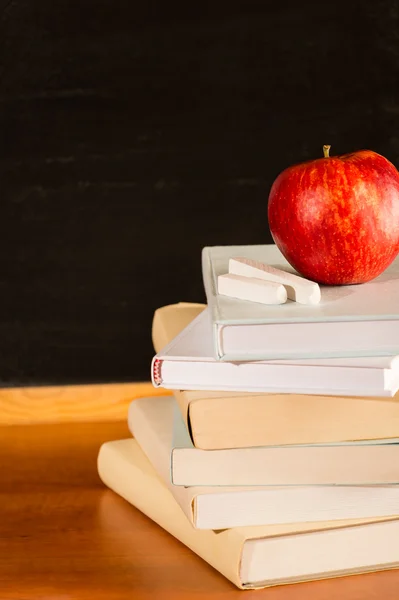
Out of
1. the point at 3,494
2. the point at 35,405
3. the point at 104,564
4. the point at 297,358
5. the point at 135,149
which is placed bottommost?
the point at 35,405

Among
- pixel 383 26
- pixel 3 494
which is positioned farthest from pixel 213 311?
pixel 383 26

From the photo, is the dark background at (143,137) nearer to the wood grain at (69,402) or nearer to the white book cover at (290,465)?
the wood grain at (69,402)

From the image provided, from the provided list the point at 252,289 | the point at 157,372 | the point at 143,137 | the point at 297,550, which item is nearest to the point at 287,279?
the point at 252,289

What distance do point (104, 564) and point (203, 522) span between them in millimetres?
124

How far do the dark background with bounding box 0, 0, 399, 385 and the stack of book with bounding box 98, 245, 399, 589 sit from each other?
21.7 inches

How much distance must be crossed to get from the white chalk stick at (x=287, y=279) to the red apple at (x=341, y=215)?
0.15 feet

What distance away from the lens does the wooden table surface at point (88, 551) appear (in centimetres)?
86

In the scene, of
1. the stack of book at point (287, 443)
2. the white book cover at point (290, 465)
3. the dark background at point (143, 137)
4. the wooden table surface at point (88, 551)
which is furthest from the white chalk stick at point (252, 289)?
the dark background at point (143, 137)

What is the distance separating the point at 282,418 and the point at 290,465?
47 millimetres

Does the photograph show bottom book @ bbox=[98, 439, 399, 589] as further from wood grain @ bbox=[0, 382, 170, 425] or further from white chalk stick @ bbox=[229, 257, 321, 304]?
wood grain @ bbox=[0, 382, 170, 425]

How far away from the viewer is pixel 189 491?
2.94ft

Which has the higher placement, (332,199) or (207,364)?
(332,199)

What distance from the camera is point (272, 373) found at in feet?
2.81

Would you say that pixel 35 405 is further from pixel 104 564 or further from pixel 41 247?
pixel 104 564
